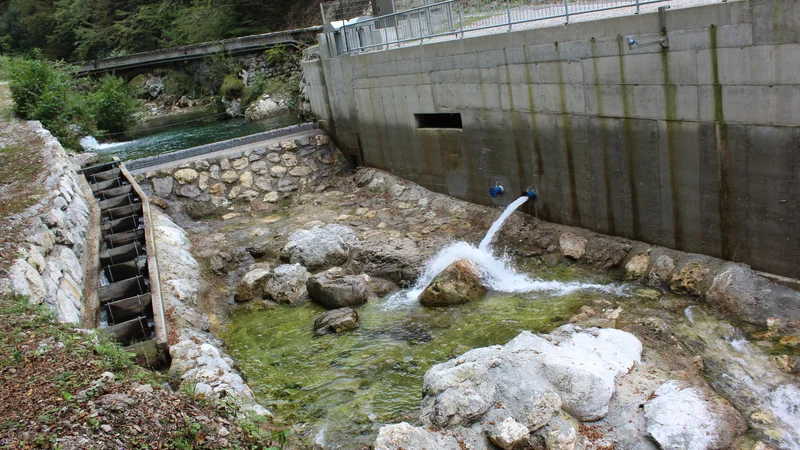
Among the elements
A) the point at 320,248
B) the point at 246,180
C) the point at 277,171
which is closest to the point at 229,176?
the point at 246,180

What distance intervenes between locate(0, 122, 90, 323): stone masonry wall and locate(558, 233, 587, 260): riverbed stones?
7557 millimetres

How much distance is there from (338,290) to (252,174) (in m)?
7.03

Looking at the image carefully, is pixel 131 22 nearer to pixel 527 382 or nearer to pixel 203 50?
pixel 203 50

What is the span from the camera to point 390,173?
634 inches

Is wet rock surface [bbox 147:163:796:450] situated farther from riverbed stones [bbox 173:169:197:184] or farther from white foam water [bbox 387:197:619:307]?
riverbed stones [bbox 173:169:197:184]

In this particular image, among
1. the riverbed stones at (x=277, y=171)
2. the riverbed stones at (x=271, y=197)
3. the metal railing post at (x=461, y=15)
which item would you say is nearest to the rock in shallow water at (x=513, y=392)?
the metal railing post at (x=461, y=15)

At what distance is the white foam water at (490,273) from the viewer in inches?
397

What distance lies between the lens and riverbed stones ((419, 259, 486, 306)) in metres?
10.1

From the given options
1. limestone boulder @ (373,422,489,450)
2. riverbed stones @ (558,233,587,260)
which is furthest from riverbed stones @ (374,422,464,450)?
riverbed stones @ (558,233,587,260)

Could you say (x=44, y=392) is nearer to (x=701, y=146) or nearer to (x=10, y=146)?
(x=701, y=146)

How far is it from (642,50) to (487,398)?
18.6ft

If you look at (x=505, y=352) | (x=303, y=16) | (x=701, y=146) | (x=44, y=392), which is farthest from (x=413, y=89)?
(x=303, y=16)

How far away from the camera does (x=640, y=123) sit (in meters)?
9.62

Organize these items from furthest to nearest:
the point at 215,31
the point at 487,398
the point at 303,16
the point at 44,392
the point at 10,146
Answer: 1. the point at 215,31
2. the point at 303,16
3. the point at 10,146
4. the point at 487,398
5. the point at 44,392
